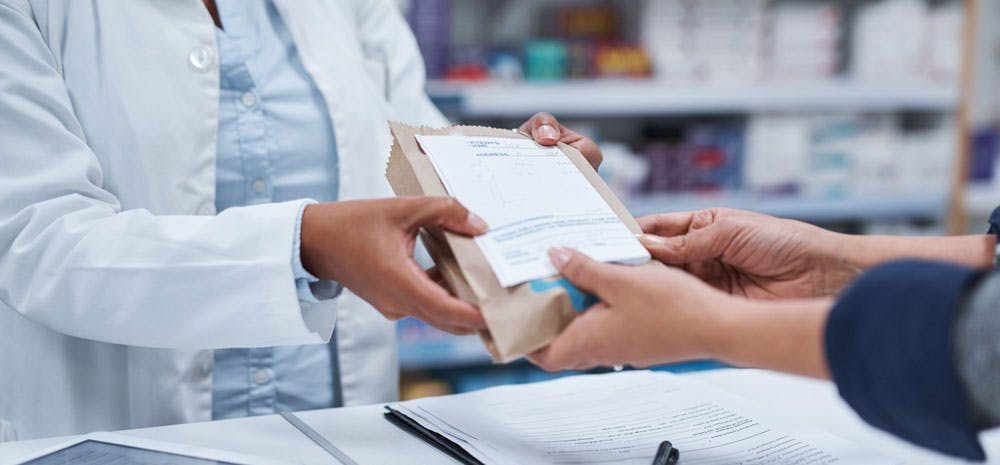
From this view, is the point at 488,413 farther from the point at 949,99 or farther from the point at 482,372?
the point at 949,99

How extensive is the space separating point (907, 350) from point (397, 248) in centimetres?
47

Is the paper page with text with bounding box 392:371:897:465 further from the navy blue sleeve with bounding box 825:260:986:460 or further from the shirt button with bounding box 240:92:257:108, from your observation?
the shirt button with bounding box 240:92:257:108

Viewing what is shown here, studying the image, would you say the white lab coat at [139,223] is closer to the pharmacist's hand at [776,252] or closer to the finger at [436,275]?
the finger at [436,275]

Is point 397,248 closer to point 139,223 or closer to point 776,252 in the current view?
point 139,223

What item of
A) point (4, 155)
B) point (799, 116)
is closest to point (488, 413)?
point (4, 155)

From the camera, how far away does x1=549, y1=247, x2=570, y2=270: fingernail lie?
89cm

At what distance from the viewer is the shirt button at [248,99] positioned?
3.96 ft

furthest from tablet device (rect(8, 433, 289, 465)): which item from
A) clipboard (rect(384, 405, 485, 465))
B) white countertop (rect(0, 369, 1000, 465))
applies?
clipboard (rect(384, 405, 485, 465))

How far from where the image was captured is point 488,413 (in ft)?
3.53

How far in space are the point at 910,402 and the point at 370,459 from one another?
52cm

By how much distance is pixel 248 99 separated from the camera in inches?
47.6

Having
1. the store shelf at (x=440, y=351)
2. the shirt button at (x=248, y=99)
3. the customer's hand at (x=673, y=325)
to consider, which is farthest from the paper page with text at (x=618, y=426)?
the store shelf at (x=440, y=351)

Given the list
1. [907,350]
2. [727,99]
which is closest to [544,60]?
[727,99]

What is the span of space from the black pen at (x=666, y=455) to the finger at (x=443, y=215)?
0.97 ft
